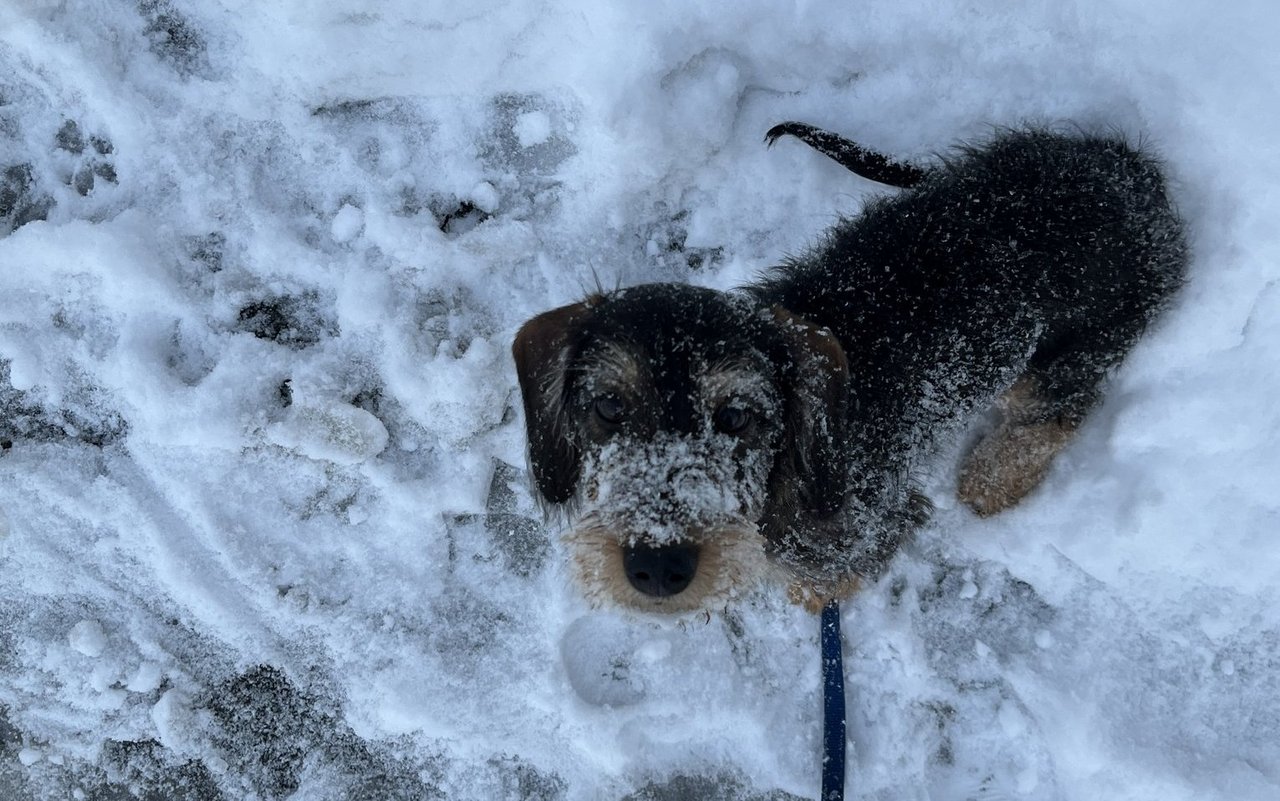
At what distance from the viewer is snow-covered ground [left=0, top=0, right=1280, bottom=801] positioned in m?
3.44

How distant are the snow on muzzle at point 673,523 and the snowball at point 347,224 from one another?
71.5 inches

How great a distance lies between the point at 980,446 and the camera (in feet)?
11.3

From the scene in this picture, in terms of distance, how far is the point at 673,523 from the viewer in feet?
7.76

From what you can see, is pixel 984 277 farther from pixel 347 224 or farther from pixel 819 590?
pixel 347 224

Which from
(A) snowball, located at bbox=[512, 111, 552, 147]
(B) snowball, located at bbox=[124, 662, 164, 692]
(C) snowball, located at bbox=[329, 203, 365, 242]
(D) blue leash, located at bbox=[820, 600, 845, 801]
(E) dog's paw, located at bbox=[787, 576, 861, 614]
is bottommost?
(B) snowball, located at bbox=[124, 662, 164, 692]

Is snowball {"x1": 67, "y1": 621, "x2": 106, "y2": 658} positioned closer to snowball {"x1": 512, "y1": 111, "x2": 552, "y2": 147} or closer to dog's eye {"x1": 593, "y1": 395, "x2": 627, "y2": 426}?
dog's eye {"x1": 593, "y1": 395, "x2": 627, "y2": 426}

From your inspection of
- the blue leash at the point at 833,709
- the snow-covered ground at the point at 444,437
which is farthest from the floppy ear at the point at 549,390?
the blue leash at the point at 833,709

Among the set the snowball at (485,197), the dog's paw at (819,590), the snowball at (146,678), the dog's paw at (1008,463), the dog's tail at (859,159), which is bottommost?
the snowball at (146,678)

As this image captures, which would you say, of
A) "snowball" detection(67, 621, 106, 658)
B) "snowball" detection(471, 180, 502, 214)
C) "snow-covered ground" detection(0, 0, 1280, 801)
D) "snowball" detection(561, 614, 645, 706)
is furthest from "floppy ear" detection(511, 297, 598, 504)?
"snowball" detection(67, 621, 106, 658)

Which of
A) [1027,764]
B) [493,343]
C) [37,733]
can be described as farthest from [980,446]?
[37,733]

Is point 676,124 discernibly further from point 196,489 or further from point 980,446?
point 196,489

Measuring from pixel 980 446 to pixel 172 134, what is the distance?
3.83 m

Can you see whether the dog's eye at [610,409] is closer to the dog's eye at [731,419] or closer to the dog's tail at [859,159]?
the dog's eye at [731,419]

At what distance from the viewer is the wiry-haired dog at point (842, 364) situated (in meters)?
2.39
